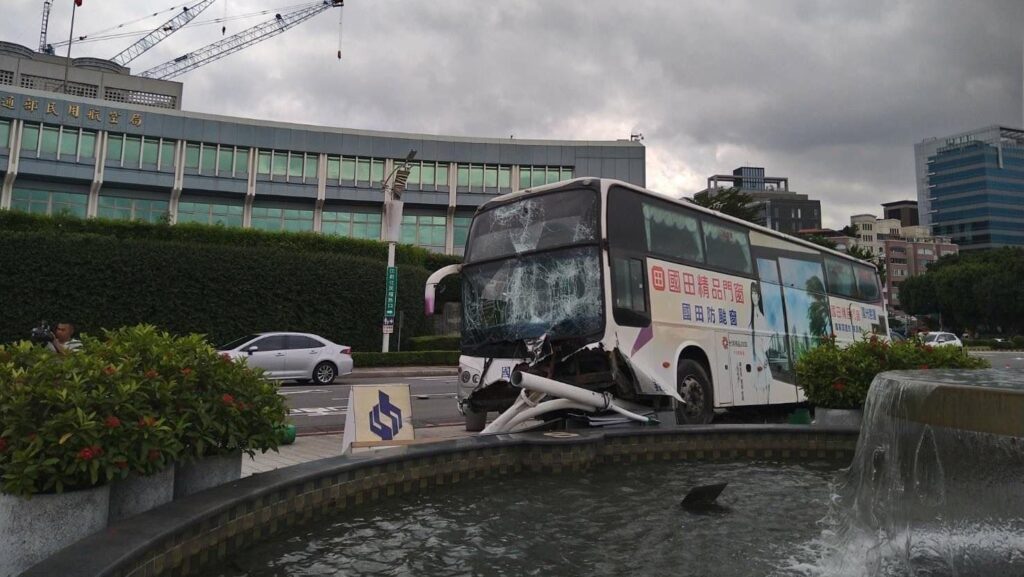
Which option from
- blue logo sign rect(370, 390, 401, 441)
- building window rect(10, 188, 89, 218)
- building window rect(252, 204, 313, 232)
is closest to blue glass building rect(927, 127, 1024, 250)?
building window rect(252, 204, 313, 232)

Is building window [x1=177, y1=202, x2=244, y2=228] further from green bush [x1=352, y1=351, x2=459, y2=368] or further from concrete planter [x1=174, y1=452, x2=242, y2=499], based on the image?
concrete planter [x1=174, y1=452, x2=242, y2=499]

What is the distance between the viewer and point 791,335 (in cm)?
1209

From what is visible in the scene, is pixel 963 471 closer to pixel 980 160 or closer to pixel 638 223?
pixel 638 223

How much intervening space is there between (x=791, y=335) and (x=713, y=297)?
9.00 ft

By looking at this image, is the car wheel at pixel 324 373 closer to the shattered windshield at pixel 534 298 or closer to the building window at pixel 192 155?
the shattered windshield at pixel 534 298

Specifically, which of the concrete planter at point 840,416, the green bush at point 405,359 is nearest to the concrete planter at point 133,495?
the concrete planter at point 840,416

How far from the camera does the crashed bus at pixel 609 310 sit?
329 inches

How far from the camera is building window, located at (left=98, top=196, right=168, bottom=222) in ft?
135

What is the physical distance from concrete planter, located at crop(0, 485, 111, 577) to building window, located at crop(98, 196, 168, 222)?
42941mm

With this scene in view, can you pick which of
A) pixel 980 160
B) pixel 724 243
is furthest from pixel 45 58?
pixel 980 160

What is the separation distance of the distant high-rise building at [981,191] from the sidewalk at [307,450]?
462 feet

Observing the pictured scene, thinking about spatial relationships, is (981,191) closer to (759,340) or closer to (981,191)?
(981,191)

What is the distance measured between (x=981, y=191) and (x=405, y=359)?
137377 mm

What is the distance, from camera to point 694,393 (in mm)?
9781
